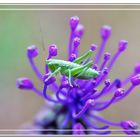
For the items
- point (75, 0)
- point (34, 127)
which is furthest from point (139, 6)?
point (34, 127)

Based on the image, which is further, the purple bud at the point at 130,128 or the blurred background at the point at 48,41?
the blurred background at the point at 48,41

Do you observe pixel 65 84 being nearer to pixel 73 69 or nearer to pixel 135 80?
pixel 73 69

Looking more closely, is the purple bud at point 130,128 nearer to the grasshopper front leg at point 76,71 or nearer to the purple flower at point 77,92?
the purple flower at point 77,92

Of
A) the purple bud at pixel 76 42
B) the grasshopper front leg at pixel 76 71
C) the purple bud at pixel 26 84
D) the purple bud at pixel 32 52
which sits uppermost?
the purple bud at pixel 76 42

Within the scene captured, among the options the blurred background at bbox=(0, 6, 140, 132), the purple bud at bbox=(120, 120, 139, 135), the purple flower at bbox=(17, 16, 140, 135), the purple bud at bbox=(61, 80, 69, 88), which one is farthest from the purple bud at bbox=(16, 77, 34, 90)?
the blurred background at bbox=(0, 6, 140, 132)

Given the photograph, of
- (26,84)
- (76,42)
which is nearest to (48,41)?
(26,84)

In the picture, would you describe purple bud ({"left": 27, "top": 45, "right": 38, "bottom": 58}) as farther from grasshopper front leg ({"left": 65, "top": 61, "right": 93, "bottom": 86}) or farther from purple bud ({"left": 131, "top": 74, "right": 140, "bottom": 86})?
purple bud ({"left": 131, "top": 74, "right": 140, "bottom": 86})

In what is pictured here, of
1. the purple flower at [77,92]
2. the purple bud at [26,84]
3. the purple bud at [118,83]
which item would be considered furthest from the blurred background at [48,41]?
the purple bud at [118,83]

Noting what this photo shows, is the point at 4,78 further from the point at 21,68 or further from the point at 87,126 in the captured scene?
the point at 87,126
